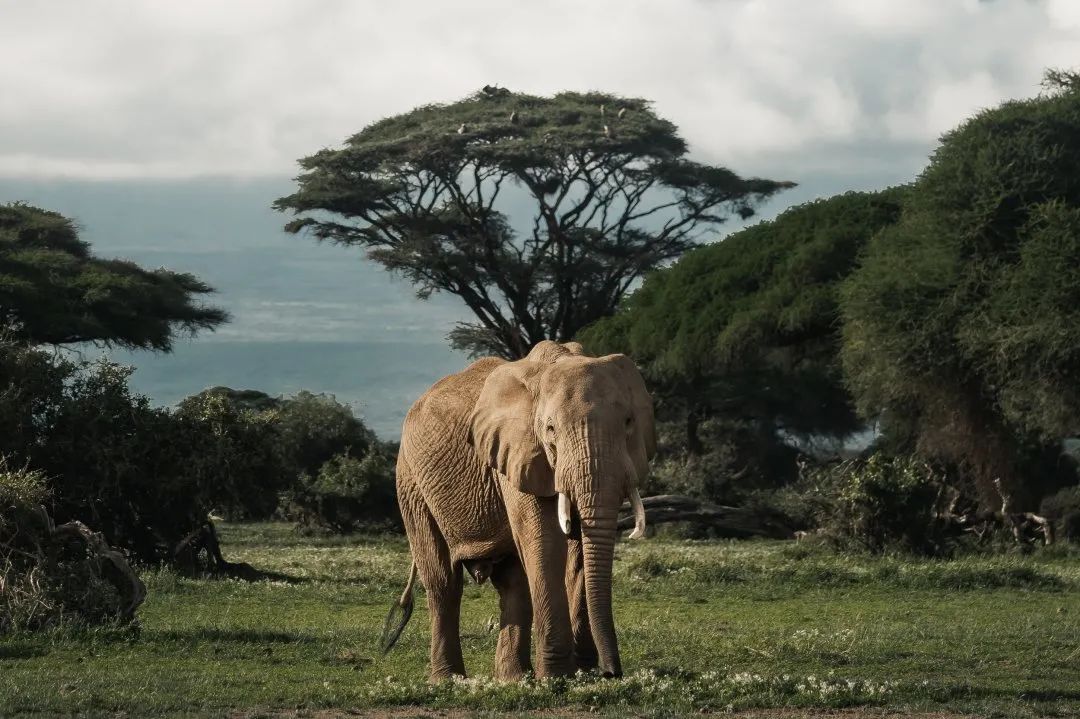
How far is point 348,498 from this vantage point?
32625 mm

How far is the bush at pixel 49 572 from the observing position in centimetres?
1506

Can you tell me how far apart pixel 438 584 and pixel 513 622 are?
119 centimetres

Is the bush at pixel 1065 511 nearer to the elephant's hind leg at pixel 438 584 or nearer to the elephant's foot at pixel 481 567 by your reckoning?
the elephant's hind leg at pixel 438 584

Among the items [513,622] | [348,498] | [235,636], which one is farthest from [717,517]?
[513,622]

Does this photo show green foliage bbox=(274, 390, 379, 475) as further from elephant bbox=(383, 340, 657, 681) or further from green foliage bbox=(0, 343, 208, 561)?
elephant bbox=(383, 340, 657, 681)

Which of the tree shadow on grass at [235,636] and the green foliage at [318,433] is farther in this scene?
the green foliage at [318,433]

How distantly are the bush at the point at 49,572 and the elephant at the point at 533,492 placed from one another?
146 inches

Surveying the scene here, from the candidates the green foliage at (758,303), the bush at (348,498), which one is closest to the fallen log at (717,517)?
the bush at (348,498)

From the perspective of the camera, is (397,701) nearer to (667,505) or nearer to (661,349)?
(667,505)

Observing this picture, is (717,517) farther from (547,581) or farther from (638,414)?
(547,581)

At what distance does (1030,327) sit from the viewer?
28875 mm

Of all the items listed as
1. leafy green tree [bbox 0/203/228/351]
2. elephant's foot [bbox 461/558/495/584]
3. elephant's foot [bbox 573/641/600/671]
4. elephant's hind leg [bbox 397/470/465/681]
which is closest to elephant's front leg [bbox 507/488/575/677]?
elephant's foot [bbox 573/641/600/671]

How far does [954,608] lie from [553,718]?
9869 mm

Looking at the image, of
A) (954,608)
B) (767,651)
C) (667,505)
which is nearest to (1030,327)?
(667,505)
